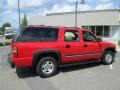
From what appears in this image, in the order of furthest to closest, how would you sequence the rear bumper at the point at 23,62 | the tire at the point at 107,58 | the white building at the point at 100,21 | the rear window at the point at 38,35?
the white building at the point at 100,21 < the tire at the point at 107,58 < the rear window at the point at 38,35 < the rear bumper at the point at 23,62

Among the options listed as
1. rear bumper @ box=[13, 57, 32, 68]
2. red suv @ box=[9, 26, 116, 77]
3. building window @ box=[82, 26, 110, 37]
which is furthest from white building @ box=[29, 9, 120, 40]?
rear bumper @ box=[13, 57, 32, 68]

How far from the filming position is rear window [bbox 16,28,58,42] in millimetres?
8590

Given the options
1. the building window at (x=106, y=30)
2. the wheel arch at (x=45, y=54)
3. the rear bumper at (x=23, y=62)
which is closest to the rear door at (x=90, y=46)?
the wheel arch at (x=45, y=54)

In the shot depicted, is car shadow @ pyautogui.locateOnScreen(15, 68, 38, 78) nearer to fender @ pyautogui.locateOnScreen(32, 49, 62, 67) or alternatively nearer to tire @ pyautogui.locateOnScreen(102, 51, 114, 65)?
fender @ pyautogui.locateOnScreen(32, 49, 62, 67)

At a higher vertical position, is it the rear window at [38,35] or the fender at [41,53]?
the rear window at [38,35]

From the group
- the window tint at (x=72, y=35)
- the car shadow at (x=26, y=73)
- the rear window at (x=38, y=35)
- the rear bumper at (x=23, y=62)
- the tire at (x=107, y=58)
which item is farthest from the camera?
the tire at (x=107, y=58)

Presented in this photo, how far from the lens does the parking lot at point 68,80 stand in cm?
750

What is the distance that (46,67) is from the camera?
9.02 m

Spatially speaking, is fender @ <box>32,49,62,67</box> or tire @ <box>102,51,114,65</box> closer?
fender @ <box>32,49,62,67</box>

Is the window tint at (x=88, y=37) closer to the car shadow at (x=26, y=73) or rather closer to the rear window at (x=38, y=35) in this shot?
the rear window at (x=38, y=35)

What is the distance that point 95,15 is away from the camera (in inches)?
1756

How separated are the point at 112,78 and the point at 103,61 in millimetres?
2834

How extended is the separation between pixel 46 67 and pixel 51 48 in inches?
29.4

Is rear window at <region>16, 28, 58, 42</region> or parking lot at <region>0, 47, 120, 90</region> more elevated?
rear window at <region>16, 28, 58, 42</region>
